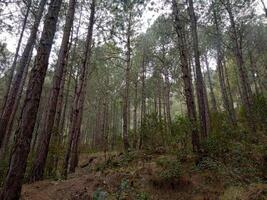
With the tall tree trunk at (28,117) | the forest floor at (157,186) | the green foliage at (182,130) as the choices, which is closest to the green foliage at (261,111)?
the green foliage at (182,130)

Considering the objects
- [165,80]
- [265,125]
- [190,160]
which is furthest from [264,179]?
[165,80]

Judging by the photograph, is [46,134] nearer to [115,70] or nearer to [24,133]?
[24,133]

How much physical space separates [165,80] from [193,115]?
44.5 feet

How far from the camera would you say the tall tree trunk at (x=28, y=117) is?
4.19 meters

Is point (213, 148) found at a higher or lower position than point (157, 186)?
higher

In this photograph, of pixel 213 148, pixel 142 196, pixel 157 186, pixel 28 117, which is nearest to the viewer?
pixel 28 117

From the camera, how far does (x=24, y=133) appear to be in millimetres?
4422

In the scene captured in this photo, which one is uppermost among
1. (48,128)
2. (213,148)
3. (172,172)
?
(48,128)

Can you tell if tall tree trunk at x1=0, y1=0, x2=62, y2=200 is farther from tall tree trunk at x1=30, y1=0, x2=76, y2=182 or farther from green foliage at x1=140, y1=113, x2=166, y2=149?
green foliage at x1=140, y1=113, x2=166, y2=149

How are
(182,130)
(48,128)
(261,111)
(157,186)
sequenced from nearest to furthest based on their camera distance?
(157,186) → (48,128) → (182,130) → (261,111)

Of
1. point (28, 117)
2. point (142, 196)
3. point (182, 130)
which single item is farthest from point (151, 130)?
point (28, 117)

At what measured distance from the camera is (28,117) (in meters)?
4.54

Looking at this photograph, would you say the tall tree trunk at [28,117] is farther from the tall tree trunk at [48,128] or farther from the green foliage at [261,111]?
the green foliage at [261,111]

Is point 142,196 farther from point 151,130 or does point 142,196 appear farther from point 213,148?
point 151,130
